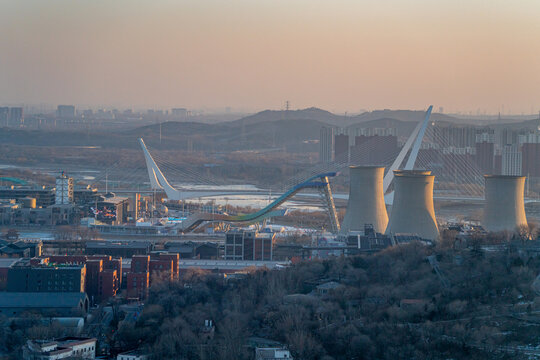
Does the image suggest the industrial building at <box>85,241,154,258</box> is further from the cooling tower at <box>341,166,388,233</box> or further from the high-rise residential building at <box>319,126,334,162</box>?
the high-rise residential building at <box>319,126,334,162</box>

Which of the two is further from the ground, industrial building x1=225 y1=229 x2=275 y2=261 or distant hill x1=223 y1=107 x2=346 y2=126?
distant hill x1=223 y1=107 x2=346 y2=126

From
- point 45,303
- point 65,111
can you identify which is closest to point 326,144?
point 45,303

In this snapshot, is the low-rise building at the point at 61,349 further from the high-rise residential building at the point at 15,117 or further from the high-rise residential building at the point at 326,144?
the high-rise residential building at the point at 15,117

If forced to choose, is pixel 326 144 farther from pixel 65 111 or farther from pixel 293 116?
pixel 65 111

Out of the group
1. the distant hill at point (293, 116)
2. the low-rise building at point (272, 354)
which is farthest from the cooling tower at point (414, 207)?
the distant hill at point (293, 116)

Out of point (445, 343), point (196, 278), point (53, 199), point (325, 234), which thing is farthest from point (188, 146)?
point (445, 343)

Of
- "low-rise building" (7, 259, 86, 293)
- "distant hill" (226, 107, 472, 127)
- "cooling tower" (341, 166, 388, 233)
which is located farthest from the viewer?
"distant hill" (226, 107, 472, 127)

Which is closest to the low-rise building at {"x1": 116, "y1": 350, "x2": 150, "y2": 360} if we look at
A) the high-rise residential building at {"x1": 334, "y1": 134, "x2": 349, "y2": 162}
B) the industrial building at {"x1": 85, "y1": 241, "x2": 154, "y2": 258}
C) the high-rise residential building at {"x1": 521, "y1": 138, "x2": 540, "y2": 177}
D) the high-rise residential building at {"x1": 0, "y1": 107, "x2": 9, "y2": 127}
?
the industrial building at {"x1": 85, "y1": 241, "x2": 154, "y2": 258}
